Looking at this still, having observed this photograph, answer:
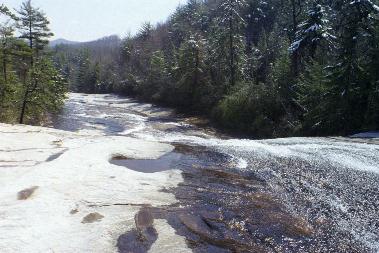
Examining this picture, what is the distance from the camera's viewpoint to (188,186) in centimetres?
964

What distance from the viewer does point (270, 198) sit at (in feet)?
29.7

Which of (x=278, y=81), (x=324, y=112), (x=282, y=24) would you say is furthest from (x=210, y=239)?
(x=282, y=24)

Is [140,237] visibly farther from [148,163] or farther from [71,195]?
[148,163]

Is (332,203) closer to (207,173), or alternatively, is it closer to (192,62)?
(207,173)

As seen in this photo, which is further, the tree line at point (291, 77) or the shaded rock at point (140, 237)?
the tree line at point (291, 77)

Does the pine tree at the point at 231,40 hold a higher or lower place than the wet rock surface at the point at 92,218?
higher

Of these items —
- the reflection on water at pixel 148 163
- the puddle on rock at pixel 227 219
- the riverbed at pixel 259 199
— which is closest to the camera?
the puddle on rock at pixel 227 219

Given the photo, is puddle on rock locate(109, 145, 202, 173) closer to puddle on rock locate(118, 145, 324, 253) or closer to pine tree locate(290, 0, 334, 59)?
puddle on rock locate(118, 145, 324, 253)

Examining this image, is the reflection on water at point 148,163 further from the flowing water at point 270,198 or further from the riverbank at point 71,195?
the riverbank at point 71,195

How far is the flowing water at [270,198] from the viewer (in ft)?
22.4

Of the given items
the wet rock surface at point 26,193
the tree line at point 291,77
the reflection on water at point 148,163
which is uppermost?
the tree line at point 291,77

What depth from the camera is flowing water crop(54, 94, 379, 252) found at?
22.4ft

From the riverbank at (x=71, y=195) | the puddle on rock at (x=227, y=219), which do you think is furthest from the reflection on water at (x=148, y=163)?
the puddle on rock at (x=227, y=219)

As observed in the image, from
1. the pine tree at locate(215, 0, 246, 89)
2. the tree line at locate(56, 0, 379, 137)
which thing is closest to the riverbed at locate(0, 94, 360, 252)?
the tree line at locate(56, 0, 379, 137)
